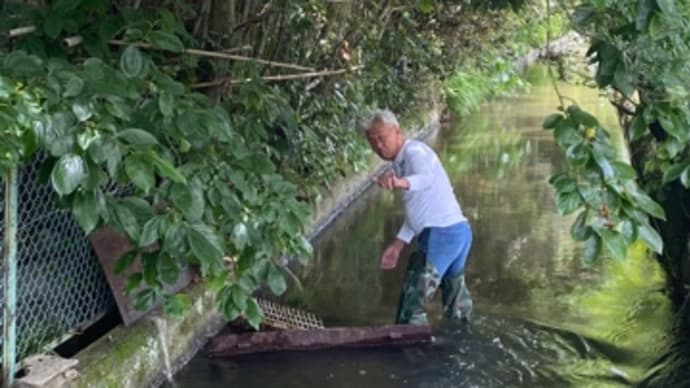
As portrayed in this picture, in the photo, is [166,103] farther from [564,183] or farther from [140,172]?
[564,183]

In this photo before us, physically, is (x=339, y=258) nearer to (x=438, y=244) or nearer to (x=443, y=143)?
(x=438, y=244)

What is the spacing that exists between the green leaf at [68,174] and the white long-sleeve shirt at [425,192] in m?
3.17

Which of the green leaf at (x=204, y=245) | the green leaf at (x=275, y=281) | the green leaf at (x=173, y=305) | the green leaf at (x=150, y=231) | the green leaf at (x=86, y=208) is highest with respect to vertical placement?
the green leaf at (x=86, y=208)

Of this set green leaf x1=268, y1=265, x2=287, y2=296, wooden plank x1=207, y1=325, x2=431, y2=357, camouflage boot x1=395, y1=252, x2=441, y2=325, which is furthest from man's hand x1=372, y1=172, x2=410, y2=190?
green leaf x1=268, y1=265, x2=287, y2=296

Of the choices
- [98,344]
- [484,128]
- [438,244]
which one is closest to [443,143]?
[484,128]

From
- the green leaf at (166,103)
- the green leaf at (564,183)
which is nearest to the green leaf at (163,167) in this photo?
the green leaf at (166,103)

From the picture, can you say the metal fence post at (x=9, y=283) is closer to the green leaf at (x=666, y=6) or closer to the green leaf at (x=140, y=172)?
the green leaf at (x=140, y=172)

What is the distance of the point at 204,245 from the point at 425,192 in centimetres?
298

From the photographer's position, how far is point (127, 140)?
3139mm

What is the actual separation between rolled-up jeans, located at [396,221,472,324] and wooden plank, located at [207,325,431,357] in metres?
0.18

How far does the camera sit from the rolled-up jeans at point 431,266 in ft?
20.6

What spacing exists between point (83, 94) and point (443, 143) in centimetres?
1374

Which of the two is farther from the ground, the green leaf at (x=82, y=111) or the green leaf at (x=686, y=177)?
the green leaf at (x=82, y=111)

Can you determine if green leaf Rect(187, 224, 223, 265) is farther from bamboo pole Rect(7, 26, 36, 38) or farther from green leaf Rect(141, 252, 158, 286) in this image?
bamboo pole Rect(7, 26, 36, 38)
